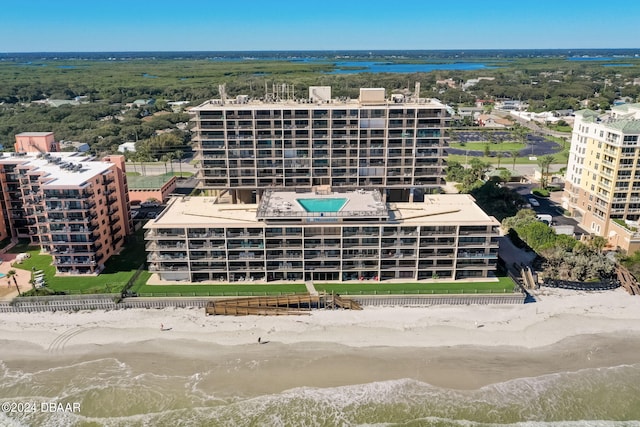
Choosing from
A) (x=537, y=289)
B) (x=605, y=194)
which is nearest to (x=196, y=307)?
(x=537, y=289)

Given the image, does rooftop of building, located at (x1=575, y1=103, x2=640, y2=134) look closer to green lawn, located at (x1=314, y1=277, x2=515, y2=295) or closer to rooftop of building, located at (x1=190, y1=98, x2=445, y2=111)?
rooftop of building, located at (x1=190, y1=98, x2=445, y2=111)

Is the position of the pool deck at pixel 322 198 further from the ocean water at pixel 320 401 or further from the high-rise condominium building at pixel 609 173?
the high-rise condominium building at pixel 609 173

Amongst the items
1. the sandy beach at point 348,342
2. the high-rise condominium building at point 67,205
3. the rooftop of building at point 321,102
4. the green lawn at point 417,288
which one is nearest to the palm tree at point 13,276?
the sandy beach at point 348,342

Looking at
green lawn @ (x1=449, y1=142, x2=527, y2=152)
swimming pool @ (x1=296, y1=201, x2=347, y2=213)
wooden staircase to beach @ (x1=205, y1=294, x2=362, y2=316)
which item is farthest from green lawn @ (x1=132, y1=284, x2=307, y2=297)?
green lawn @ (x1=449, y1=142, x2=527, y2=152)

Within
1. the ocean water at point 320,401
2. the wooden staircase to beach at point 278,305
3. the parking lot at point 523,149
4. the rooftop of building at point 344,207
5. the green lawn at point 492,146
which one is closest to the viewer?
the ocean water at point 320,401

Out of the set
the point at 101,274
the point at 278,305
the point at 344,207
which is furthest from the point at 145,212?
the point at 344,207

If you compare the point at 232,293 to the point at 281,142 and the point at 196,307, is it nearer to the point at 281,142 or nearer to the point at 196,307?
the point at 196,307
